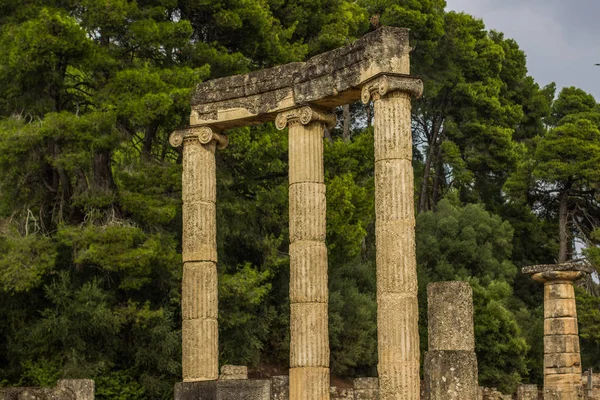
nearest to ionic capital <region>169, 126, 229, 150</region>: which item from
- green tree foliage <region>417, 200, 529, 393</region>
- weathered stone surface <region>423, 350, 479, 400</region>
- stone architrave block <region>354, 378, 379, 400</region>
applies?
stone architrave block <region>354, 378, 379, 400</region>

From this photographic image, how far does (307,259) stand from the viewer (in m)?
19.8

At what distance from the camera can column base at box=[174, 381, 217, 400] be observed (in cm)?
1992

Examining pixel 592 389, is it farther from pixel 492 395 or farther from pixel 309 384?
pixel 309 384

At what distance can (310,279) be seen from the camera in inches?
775

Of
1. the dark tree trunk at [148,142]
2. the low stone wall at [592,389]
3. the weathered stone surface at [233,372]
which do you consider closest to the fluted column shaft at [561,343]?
the low stone wall at [592,389]

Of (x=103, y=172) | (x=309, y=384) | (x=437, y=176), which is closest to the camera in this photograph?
(x=309, y=384)

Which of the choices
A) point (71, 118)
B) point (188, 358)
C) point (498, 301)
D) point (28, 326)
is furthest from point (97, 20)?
point (498, 301)

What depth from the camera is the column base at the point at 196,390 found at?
19922mm

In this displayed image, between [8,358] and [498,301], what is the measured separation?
56.3 ft

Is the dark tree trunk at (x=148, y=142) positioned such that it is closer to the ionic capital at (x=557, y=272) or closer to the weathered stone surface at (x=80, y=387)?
the weathered stone surface at (x=80, y=387)

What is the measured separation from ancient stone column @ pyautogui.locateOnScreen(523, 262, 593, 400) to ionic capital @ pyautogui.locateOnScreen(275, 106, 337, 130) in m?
7.14

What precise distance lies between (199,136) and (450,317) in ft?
28.5

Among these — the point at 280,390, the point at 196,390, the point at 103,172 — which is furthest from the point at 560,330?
the point at 103,172

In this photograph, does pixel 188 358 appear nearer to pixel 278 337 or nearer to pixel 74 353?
pixel 74 353
